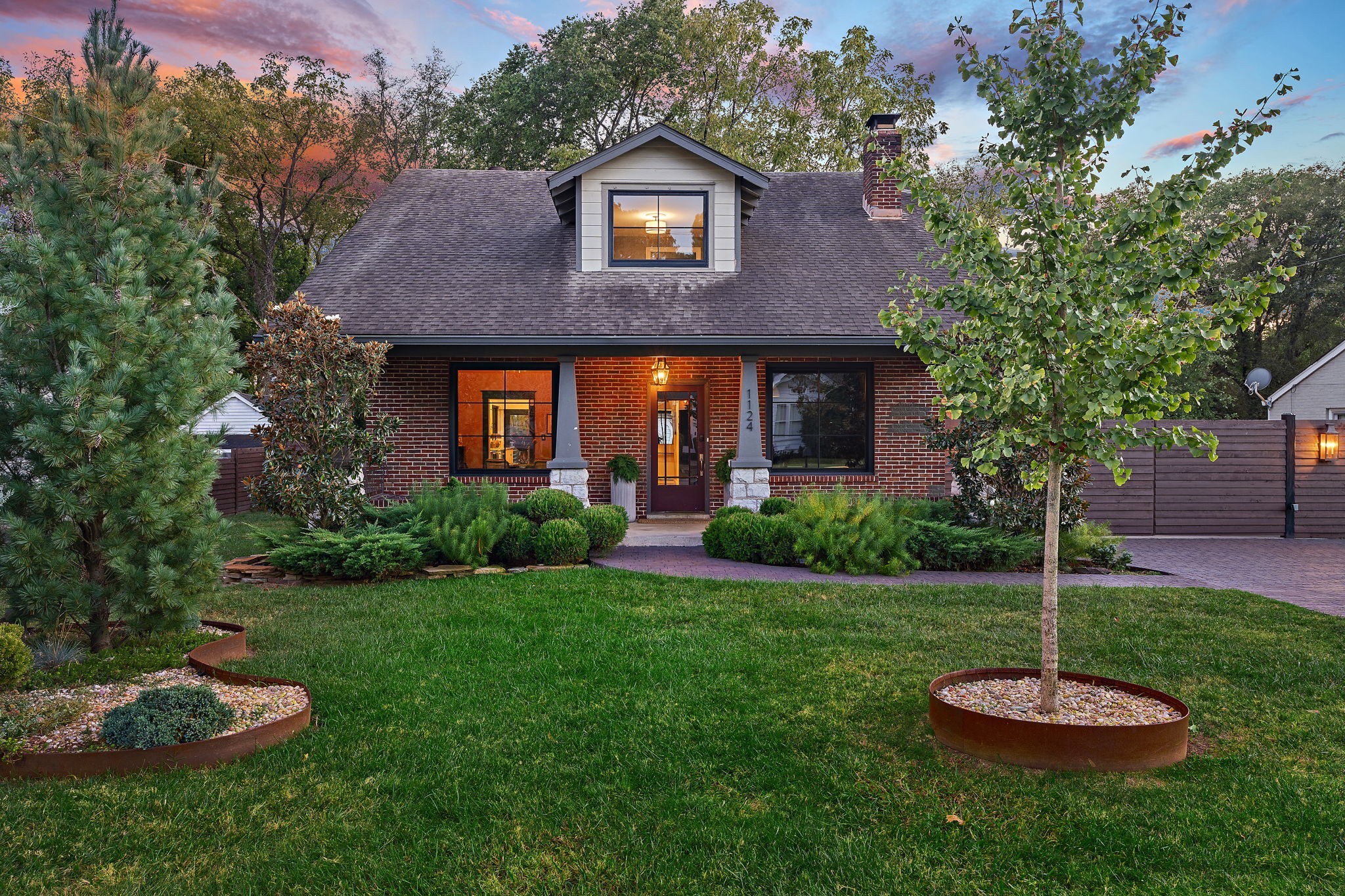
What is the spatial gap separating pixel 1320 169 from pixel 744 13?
77.9ft

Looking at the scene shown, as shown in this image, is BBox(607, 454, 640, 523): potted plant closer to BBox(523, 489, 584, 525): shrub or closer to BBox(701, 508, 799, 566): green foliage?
BBox(523, 489, 584, 525): shrub

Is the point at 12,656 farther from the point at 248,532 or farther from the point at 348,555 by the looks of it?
the point at 248,532

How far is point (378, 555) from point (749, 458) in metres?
5.71

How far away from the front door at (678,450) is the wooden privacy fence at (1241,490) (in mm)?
6387

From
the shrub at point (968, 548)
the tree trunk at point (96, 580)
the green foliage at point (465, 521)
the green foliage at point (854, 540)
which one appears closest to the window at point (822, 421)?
the green foliage at point (854, 540)

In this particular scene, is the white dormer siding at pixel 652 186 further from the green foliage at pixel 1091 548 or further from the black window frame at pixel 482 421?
the green foliage at pixel 1091 548

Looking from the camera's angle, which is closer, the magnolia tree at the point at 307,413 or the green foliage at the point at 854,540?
the green foliage at the point at 854,540

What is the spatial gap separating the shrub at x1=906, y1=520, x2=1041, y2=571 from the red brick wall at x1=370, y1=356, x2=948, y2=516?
3.85 meters

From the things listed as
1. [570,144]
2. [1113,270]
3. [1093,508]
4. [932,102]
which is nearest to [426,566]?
[1113,270]

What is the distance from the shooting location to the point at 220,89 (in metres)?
25.8

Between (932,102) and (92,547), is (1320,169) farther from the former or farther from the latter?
(92,547)

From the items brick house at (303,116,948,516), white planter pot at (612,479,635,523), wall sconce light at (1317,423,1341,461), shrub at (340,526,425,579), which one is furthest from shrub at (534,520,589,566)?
wall sconce light at (1317,423,1341,461)

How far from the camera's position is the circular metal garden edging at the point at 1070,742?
3.96 meters

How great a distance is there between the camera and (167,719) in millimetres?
4203
